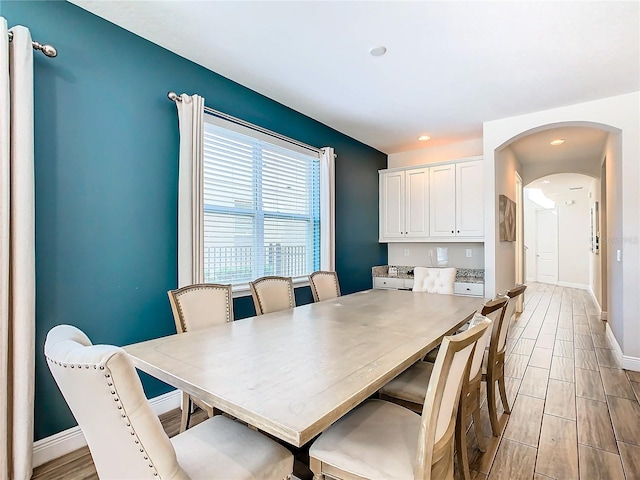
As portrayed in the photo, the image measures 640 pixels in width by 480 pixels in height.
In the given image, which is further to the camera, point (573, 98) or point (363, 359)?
point (573, 98)

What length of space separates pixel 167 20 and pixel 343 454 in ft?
8.81

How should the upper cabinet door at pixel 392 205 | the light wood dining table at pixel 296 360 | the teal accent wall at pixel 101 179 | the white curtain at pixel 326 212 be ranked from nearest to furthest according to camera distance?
the light wood dining table at pixel 296 360 < the teal accent wall at pixel 101 179 < the white curtain at pixel 326 212 < the upper cabinet door at pixel 392 205

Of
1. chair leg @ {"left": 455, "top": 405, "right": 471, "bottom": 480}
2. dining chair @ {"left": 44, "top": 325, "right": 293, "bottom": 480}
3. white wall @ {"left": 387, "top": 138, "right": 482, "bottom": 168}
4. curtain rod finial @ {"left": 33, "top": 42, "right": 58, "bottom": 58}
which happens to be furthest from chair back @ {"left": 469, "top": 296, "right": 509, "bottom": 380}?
white wall @ {"left": 387, "top": 138, "right": 482, "bottom": 168}

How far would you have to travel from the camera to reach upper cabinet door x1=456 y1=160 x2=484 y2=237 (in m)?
4.33

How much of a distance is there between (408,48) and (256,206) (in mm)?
1883

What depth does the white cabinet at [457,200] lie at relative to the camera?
435 cm

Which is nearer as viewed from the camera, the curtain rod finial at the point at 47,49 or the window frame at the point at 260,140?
the curtain rod finial at the point at 47,49

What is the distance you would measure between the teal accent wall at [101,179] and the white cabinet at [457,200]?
3184 mm

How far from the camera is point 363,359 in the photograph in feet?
4.62

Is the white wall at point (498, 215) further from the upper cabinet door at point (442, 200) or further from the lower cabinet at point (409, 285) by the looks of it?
the upper cabinet door at point (442, 200)

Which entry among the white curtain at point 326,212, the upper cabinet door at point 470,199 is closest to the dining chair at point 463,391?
the white curtain at point 326,212

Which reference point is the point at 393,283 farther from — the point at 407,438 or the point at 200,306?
the point at 407,438

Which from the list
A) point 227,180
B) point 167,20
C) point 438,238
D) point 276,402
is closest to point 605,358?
point 438,238

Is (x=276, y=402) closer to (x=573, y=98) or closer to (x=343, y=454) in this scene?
(x=343, y=454)
